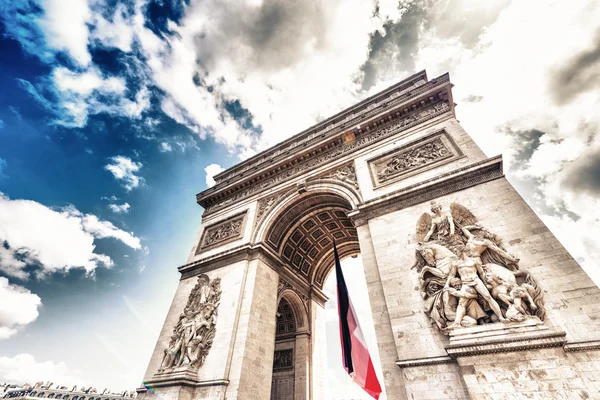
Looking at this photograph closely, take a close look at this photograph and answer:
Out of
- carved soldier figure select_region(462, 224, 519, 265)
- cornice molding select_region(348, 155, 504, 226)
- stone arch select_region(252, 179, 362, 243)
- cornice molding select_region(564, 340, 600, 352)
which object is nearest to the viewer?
cornice molding select_region(564, 340, 600, 352)

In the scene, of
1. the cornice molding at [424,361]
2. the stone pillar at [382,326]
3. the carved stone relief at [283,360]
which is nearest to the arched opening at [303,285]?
the carved stone relief at [283,360]

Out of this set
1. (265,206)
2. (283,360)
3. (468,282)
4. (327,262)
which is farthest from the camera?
(327,262)

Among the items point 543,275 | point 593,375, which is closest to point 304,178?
point 543,275

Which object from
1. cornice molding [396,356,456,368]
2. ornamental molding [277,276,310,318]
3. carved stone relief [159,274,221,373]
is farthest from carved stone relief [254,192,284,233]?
cornice molding [396,356,456,368]

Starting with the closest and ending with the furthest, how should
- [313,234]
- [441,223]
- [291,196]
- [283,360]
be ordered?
[441,223], [291,196], [283,360], [313,234]

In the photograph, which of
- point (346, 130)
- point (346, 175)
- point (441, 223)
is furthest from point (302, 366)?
point (346, 130)

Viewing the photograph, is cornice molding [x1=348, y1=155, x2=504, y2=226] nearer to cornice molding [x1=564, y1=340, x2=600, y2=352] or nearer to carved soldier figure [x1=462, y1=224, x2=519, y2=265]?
carved soldier figure [x1=462, y1=224, x2=519, y2=265]

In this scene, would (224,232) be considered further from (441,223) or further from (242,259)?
(441,223)
